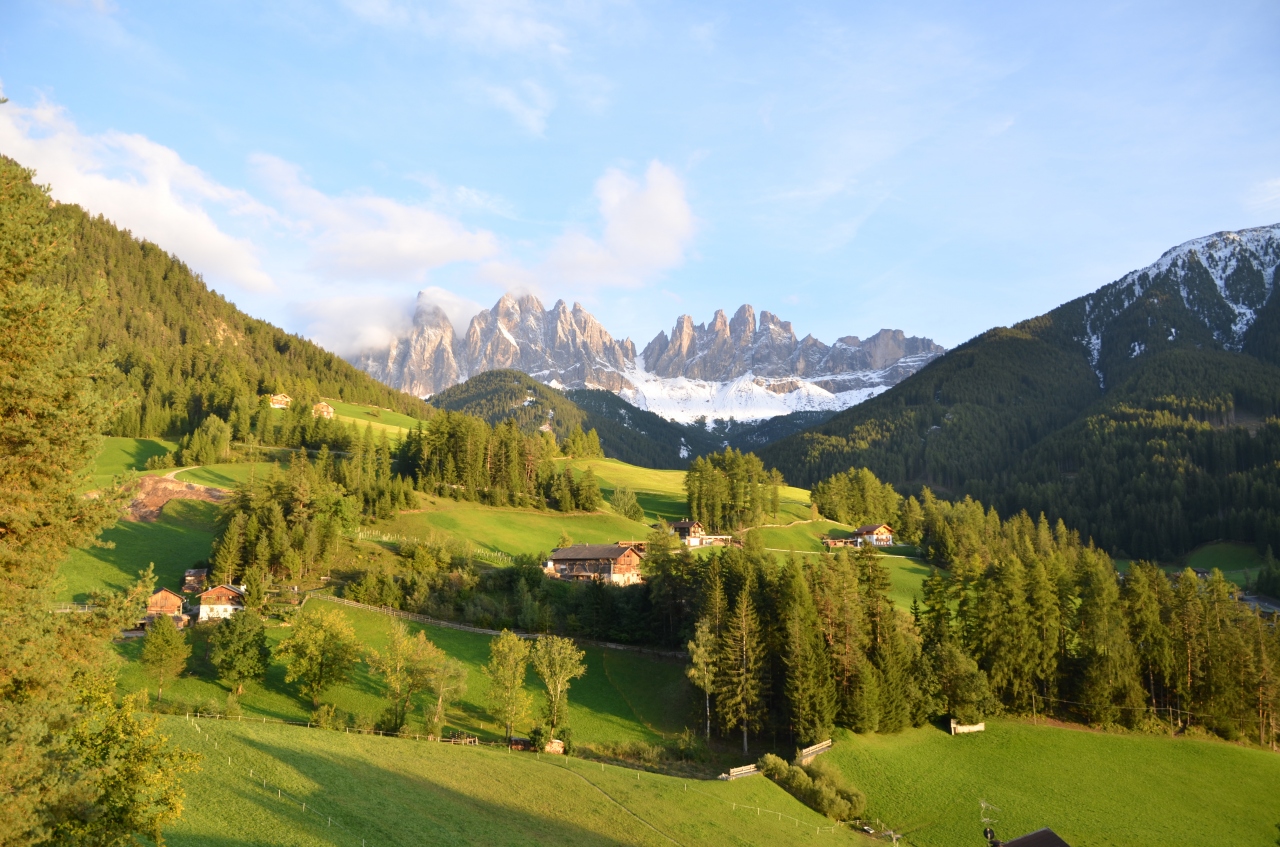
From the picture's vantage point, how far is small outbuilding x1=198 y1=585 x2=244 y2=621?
6525cm

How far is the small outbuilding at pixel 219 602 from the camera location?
65.2 m

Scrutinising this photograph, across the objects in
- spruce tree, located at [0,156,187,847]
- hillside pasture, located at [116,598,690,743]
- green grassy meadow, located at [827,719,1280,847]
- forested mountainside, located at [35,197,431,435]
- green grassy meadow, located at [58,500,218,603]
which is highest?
forested mountainside, located at [35,197,431,435]

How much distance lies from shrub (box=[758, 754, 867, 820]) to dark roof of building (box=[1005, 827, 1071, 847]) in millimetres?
12842

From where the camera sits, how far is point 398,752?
41219 millimetres

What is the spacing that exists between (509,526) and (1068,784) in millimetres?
71631

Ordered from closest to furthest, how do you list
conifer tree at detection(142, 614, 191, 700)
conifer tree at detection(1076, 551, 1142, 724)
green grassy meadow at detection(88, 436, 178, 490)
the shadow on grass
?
the shadow on grass, conifer tree at detection(142, 614, 191, 700), conifer tree at detection(1076, 551, 1142, 724), green grassy meadow at detection(88, 436, 178, 490)

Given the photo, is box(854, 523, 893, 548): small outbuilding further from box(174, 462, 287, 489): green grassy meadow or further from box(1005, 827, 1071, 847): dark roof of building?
box(1005, 827, 1071, 847): dark roof of building

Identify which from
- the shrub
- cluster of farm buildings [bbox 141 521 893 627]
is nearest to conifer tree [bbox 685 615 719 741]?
the shrub

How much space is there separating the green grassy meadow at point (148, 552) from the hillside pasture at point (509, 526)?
66.1 ft

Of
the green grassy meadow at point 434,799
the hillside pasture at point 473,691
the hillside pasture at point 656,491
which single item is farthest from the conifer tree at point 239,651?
the hillside pasture at point 656,491

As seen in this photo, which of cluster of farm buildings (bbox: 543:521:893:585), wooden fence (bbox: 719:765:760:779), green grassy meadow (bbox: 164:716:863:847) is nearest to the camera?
green grassy meadow (bbox: 164:716:863:847)

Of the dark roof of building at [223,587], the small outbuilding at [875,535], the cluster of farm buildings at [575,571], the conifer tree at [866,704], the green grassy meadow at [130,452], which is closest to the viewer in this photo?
the conifer tree at [866,704]

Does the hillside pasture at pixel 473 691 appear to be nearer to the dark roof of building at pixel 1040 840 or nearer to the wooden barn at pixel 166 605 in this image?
the wooden barn at pixel 166 605

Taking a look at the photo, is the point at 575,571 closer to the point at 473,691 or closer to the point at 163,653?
the point at 473,691
